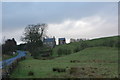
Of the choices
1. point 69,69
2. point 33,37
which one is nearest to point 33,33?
point 33,37

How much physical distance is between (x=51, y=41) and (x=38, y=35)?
4059cm

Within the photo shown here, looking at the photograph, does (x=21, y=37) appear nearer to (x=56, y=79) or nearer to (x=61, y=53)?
(x=61, y=53)

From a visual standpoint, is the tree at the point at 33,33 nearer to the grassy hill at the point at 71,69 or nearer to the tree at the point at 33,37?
the tree at the point at 33,37

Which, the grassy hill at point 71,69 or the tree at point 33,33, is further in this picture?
the tree at point 33,33

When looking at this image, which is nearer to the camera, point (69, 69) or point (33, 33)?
point (69, 69)

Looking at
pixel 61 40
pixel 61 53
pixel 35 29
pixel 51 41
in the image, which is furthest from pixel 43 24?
pixel 61 40

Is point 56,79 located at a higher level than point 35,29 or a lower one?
lower

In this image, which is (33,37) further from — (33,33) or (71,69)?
(71,69)

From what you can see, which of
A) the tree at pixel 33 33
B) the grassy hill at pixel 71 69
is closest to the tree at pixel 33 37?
the tree at pixel 33 33

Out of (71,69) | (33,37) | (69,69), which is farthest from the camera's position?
(33,37)

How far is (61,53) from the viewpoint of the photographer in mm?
60281

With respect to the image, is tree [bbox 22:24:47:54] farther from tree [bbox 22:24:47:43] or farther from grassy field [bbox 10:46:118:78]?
grassy field [bbox 10:46:118:78]

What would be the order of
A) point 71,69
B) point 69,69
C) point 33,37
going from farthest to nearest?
point 33,37 → point 69,69 → point 71,69

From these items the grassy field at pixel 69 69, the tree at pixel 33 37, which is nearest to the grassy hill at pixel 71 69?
the grassy field at pixel 69 69
